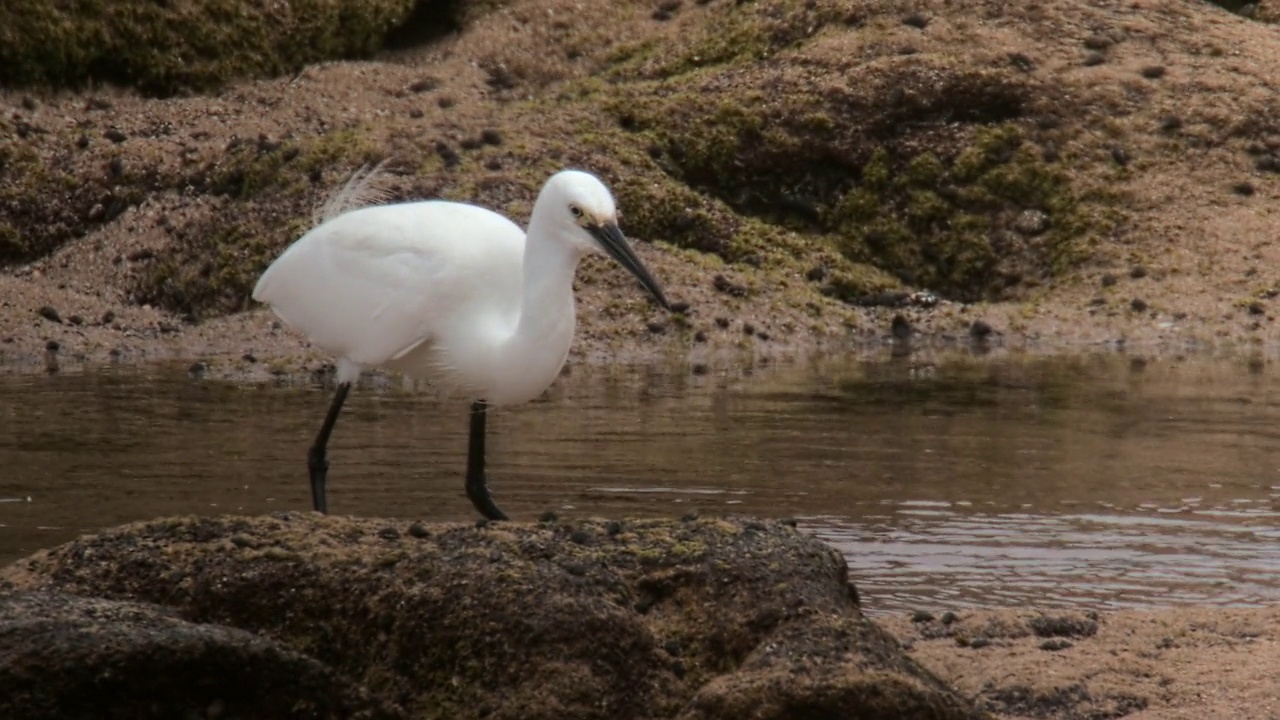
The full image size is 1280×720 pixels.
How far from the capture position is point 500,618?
4.83 m

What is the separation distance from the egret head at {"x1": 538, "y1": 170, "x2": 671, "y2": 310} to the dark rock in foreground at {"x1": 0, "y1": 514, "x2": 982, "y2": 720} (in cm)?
165

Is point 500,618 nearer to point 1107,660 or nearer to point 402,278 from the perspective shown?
point 1107,660

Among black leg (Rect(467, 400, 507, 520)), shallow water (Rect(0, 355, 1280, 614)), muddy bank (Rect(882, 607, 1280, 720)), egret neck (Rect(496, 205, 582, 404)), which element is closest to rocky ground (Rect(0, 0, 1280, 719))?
shallow water (Rect(0, 355, 1280, 614))

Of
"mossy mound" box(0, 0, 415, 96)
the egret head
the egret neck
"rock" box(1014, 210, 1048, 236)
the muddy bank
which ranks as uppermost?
"mossy mound" box(0, 0, 415, 96)

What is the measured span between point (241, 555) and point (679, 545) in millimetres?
1098

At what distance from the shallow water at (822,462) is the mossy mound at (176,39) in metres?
5.34

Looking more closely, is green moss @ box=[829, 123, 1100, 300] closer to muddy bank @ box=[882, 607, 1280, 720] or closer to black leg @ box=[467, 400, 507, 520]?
black leg @ box=[467, 400, 507, 520]

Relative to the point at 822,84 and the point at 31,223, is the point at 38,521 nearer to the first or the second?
the point at 31,223

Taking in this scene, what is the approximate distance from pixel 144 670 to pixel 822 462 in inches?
216

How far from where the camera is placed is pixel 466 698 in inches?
189

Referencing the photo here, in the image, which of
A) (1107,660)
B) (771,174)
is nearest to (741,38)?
(771,174)

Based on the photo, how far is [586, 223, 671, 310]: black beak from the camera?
669 centimetres

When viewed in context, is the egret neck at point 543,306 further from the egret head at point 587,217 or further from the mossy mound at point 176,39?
the mossy mound at point 176,39

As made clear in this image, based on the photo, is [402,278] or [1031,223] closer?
[402,278]
